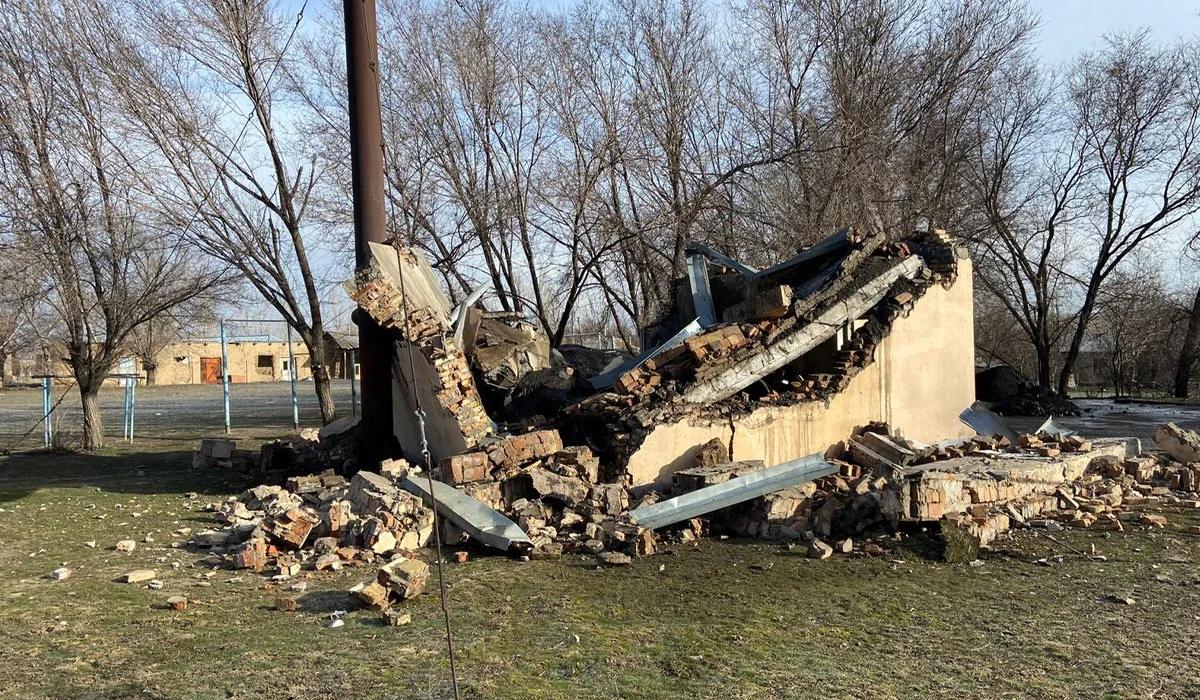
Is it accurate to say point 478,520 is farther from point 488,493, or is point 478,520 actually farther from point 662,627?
point 662,627

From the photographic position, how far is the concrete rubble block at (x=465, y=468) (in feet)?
26.0

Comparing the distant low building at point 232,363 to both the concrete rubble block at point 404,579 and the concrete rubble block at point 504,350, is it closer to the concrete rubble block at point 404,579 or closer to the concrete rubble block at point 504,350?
the concrete rubble block at point 504,350

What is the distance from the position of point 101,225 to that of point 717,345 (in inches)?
408

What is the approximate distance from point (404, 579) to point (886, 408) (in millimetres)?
6849

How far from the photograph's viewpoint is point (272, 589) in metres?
5.89

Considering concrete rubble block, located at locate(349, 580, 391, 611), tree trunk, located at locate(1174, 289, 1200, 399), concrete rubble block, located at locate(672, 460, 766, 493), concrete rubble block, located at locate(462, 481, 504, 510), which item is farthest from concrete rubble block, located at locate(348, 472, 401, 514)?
tree trunk, located at locate(1174, 289, 1200, 399)

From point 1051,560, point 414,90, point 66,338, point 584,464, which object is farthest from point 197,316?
Answer: point 1051,560

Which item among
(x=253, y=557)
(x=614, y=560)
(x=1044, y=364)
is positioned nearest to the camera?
(x=614, y=560)

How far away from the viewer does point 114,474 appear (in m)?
12.0

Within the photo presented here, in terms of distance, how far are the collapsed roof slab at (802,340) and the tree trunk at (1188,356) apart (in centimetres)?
1918

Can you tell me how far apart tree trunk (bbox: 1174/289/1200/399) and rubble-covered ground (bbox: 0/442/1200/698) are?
21105 mm

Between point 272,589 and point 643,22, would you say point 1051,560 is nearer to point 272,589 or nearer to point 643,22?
point 272,589

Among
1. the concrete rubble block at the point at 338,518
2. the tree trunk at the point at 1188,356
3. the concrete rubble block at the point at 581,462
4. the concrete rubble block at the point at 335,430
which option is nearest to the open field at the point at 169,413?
the concrete rubble block at the point at 335,430

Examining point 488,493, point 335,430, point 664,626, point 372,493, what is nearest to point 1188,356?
point 335,430
